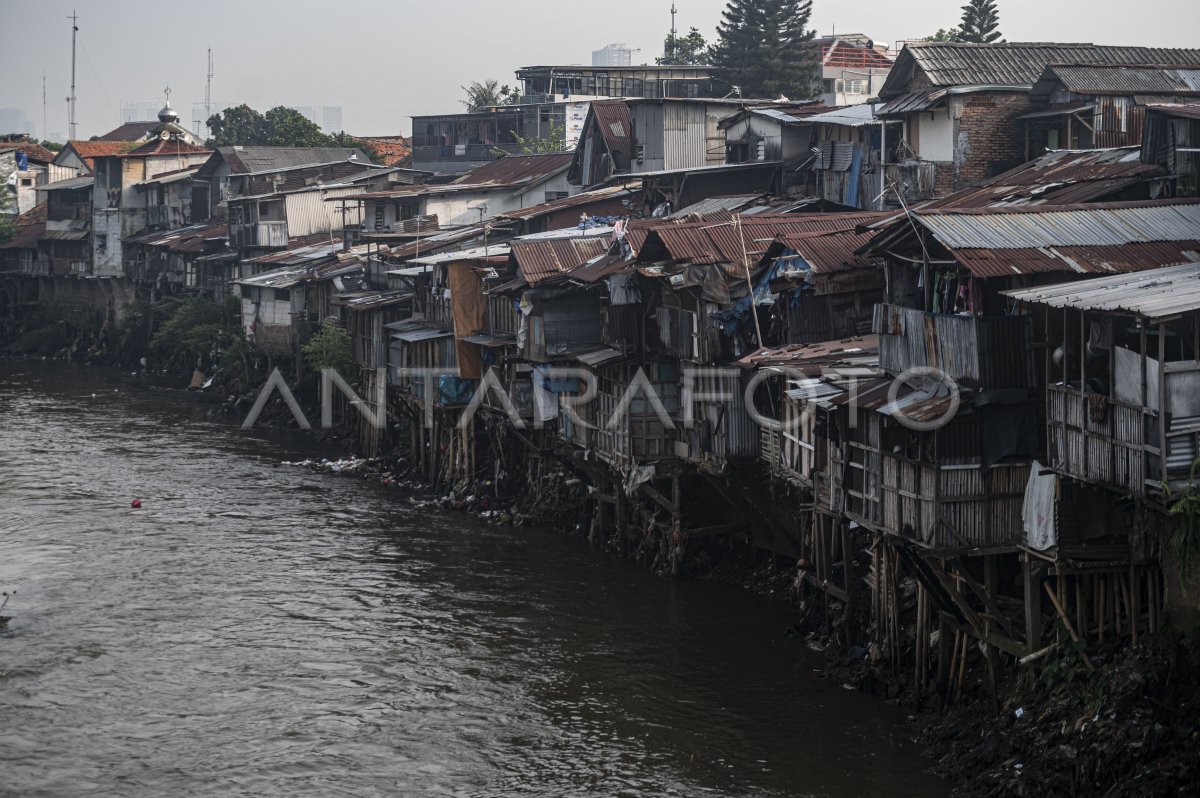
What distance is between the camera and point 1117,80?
107 feet

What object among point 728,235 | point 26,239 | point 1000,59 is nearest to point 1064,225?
point 728,235

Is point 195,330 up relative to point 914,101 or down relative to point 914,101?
down

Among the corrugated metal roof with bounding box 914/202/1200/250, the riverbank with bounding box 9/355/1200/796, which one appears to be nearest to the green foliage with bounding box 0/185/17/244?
the riverbank with bounding box 9/355/1200/796

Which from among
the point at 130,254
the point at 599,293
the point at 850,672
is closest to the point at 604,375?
the point at 599,293

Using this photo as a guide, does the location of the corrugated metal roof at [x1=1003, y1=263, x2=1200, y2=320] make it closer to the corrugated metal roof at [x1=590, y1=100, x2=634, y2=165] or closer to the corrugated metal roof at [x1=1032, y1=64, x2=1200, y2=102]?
the corrugated metal roof at [x1=1032, y1=64, x2=1200, y2=102]

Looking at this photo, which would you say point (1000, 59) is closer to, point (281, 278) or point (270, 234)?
point (281, 278)

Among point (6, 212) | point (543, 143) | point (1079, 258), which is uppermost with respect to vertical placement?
point (543, 143)

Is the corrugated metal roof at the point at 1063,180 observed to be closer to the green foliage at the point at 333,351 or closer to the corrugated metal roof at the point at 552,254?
the corrugated metal roof at the point at 552,254

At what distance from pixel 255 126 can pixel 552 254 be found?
6423 cm

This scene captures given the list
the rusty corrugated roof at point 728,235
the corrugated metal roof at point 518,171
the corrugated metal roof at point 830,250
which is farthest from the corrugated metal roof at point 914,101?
the corrugated metal roof at point 518,171

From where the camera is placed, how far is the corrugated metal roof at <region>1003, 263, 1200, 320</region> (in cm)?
1705

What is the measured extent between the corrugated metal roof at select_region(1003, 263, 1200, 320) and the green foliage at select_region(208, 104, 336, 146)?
67020 millimetres

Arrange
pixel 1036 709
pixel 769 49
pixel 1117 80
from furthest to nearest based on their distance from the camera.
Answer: pixel 769 49, pixel 1117 80, pixel 1036 709

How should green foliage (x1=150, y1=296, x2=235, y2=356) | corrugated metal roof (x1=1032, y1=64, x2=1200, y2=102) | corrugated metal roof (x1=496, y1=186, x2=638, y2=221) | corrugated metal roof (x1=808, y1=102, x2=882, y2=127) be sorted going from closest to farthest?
1. corrugated metal roof (x1=1032, y1=64, x2=1200, y2=102)
2. corrugated metal roof (x1=808, y1=102, x2=882, y2=127)
3. corrugated metal roof (x1=496, y1=186, x2=638, y2=221)
4. green foliage (x1=150, y1=296, x2=235, y2=356)
